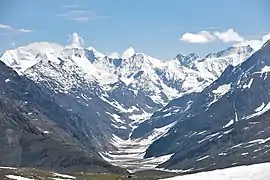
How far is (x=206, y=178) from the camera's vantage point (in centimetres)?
7238

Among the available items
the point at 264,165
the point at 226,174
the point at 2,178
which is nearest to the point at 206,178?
the point at 226,174

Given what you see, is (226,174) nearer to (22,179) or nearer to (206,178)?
(206,178)

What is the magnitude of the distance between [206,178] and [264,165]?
6805 mm

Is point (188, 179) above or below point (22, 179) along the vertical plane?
below

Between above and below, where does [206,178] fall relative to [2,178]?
below

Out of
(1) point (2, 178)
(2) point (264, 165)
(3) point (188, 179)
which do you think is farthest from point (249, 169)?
(1) point (2, 178)

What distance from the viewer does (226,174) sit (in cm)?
7275

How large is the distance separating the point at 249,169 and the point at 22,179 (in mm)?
136043

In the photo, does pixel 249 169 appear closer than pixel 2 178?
Yes

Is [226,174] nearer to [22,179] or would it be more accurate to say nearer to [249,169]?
[249,169]

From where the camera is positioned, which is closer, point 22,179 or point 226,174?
point 226,174

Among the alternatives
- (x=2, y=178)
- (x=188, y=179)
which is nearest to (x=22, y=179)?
(x=2, y=178)

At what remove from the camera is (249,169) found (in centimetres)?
7238

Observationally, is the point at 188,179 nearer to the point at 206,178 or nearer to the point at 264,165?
the point at 206,178
